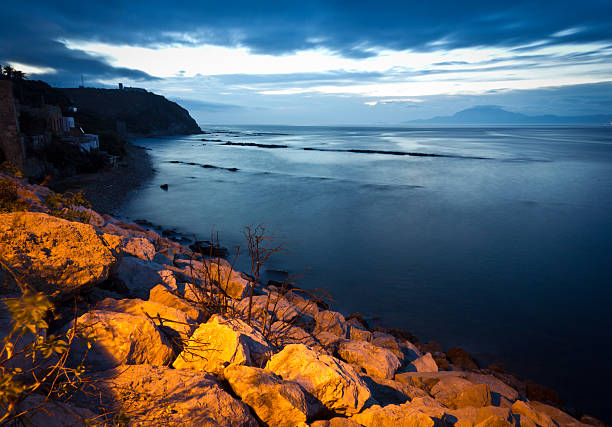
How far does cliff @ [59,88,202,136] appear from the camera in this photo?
386 ft

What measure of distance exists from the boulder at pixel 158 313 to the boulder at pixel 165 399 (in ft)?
2.03

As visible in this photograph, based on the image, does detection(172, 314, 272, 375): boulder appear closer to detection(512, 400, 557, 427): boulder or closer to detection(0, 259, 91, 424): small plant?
detection(0, 259, 91, 424): small plant

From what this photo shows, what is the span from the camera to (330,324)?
5.98m

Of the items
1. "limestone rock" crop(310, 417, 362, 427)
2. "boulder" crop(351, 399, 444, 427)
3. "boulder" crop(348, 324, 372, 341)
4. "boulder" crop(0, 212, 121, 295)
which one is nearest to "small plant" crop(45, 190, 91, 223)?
"boulder" crop(0, 212, 121, 295)

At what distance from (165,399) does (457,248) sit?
44.4ft

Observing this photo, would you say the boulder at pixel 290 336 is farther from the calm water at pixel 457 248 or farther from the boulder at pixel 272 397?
the calm water at pixel 457 248

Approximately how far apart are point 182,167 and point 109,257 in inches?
1471

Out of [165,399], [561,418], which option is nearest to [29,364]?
[165,399]

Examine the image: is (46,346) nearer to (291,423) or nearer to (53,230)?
(291,423)

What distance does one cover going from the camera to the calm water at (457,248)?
802 cm

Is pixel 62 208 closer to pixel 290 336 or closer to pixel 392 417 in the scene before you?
pixel 290 336

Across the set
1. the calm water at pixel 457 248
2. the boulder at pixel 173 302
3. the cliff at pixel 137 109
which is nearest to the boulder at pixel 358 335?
the calm water at pixel 457 248

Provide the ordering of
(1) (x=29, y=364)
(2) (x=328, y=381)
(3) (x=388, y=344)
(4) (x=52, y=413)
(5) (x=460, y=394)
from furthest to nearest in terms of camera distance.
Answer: (3) (x=388, y=344), (5) (x=460, y=394), (2) (x=328, y=381), (1) (x=29, y=364), (4) (x=52, y=413)

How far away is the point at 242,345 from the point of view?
321 cm
